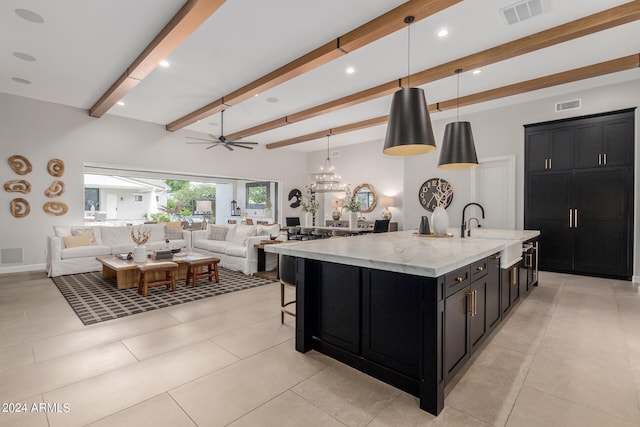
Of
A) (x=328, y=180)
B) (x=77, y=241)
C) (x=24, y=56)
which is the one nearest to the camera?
(x=24, y=56)

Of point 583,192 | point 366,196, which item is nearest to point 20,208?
point 366,196

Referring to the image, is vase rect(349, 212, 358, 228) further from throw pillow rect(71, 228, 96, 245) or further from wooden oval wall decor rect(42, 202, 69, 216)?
wooden oval wall decor rect(42, 202, 69, 216)

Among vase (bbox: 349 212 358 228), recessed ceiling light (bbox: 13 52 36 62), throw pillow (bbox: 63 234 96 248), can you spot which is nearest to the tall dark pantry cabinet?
vase (bbox: 349 212 358 228)

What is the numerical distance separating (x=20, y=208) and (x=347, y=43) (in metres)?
6.81

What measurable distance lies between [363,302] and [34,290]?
5.07m

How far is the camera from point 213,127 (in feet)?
26.2

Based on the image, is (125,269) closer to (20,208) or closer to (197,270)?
(197,270)

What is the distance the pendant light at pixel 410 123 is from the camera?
8.94 feet

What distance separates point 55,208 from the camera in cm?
624

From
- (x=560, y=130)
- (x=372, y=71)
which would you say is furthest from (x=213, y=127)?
(x=560, y=130)

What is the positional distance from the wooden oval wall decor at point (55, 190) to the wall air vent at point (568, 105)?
32.4 feet

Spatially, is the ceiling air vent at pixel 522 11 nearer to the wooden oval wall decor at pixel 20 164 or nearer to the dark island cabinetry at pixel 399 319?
the dark island cabinetry at pixel 399 319

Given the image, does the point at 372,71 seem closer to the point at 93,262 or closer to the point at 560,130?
the point at 560,130

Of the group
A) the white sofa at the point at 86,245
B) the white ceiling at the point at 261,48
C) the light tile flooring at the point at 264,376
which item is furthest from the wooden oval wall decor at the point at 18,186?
the light tile flooring at the point at 264,376
